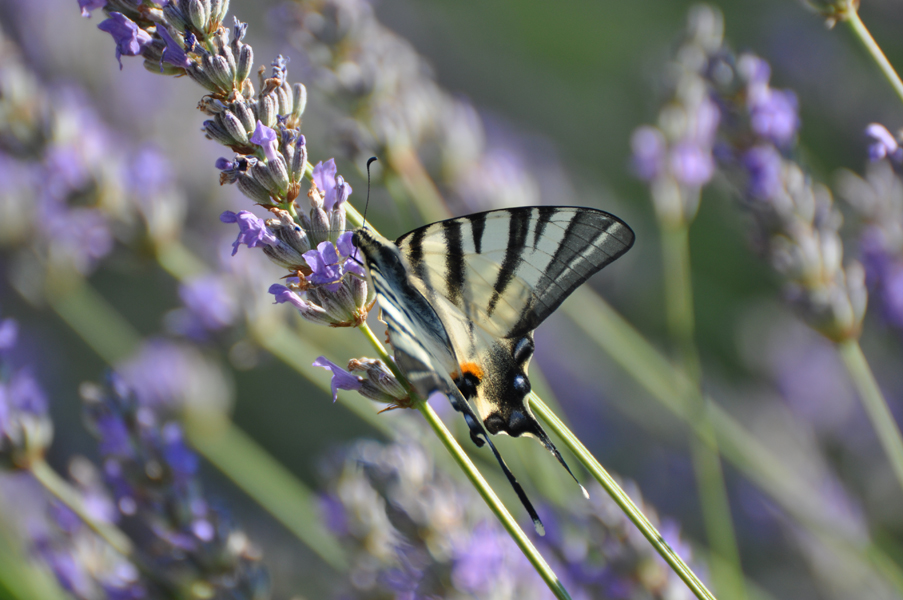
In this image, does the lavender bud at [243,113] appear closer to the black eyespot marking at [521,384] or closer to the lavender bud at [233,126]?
the lavender bud at [233,126]

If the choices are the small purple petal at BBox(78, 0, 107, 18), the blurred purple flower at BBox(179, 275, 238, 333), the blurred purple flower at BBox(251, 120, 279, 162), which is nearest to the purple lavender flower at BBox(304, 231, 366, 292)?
the blurred purple flower at BBox(251, 120, 279, 162)

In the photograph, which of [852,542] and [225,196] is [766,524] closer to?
[852,542]

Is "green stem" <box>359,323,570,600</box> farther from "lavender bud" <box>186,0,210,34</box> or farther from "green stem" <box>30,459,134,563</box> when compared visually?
"green stem" <box>30,459,134,563</box>

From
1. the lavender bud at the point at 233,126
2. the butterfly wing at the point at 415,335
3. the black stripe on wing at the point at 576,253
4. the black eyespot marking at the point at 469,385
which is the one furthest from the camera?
the black eyespot marking at the point at 469,385

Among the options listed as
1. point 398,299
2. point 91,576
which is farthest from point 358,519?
point 398,299

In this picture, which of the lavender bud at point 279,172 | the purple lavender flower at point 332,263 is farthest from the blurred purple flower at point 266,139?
the purple lavender flower at point 332,263

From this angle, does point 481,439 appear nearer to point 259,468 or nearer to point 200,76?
point 200,76
